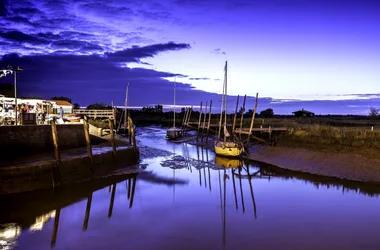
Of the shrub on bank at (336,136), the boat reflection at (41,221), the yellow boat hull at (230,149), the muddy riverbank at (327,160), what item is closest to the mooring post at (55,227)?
the boat reflection at (41,221)


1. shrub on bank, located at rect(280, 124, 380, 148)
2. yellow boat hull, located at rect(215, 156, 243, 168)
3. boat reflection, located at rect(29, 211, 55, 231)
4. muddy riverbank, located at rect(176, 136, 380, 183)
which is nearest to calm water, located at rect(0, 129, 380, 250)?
boat reflection, located at rect(29, 211, 55, 231)

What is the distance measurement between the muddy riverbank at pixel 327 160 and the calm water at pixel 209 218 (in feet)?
7.37

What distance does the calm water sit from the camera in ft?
39.3

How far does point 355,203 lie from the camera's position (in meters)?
17.2

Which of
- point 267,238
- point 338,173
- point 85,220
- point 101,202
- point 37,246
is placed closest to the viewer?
point 37,246

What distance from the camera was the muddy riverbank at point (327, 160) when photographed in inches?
896

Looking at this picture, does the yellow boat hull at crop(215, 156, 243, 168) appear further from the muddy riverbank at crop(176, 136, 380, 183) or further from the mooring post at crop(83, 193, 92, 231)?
the mooring post at crop(83, 193, 92, 231)

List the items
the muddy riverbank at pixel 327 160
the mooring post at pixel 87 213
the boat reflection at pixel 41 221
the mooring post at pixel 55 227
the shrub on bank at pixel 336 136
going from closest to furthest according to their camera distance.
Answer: the mooring post at pixel 55 227
the boat reflection at pixel 41 221
the mooring post at pixel 87 213
the muddy riverbank at pixel 327 160
the shrub on bank at pixel 336 136

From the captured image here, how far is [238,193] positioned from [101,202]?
747cm

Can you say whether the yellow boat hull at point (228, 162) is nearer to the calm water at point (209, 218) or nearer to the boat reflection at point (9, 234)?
the calm water at point (209, 218)

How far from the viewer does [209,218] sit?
1475cm

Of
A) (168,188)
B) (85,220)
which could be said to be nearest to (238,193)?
(168,188)

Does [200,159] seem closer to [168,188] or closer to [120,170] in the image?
[120,170]

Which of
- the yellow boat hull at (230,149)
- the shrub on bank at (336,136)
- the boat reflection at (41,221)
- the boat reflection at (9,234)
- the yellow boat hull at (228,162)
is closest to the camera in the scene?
the boat reflection at (9,234)
